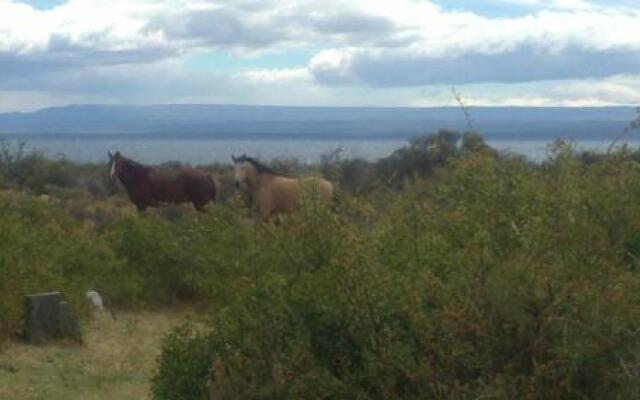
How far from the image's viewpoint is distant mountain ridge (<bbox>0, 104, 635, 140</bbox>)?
13.4 metres

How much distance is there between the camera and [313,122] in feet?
244

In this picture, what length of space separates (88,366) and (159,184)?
1153 cm

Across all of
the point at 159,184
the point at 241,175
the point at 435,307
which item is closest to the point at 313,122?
the point at 159,184

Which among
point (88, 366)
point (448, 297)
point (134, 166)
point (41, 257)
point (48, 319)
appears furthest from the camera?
point (134, 166)

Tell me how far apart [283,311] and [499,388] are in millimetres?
1316

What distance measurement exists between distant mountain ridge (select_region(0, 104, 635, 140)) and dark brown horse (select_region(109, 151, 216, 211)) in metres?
4.27

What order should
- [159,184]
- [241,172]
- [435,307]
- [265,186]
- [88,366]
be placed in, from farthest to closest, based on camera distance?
[159,184], [241,172], [265,186], [88,366], [435,307]

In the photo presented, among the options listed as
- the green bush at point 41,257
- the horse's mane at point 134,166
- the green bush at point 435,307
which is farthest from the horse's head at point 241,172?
the green bush at point 435,307

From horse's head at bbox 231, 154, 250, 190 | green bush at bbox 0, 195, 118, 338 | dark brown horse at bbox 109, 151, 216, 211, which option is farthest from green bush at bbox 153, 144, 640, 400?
dark brown horse at bbox 109, 151, 216, 211

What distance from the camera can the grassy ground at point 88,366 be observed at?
→ 11148mm

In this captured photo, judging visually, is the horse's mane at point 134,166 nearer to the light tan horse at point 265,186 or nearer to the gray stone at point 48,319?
the light tan horse at point 265,186

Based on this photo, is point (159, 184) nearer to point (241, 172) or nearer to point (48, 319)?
point (241, 172)

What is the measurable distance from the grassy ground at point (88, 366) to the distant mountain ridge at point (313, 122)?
3857 millimetres

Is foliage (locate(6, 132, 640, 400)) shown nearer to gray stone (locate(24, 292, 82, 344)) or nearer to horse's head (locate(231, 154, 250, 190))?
gray stone (locate(24, 292, 82, 344))
